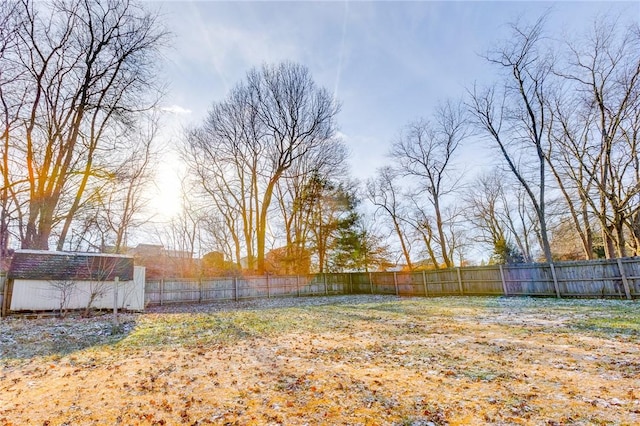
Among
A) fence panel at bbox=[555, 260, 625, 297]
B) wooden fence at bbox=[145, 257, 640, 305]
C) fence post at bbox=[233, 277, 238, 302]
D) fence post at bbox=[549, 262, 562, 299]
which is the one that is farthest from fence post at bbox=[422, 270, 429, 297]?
fence post at bbox=[233, 277, 238, 302]

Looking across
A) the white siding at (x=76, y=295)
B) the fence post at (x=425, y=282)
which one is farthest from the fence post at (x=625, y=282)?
the white siding at (x=76, y=295)

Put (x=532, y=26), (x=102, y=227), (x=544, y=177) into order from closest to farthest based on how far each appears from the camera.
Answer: (x=532, y=26)
(x=544, y=177)
(x=102, y=227)

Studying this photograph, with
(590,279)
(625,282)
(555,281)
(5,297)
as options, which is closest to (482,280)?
(555,281)

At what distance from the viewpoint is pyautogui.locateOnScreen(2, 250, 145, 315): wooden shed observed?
1050 cm

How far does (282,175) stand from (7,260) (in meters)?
14.3

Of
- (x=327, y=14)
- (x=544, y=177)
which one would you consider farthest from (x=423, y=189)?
(x=327, y=14)

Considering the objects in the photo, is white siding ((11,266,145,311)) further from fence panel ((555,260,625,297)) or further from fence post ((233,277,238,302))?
fence panel ((555,260,625,297))

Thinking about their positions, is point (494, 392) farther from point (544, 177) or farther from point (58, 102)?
point (58, 102)

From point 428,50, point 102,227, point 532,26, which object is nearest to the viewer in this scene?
point 428,50

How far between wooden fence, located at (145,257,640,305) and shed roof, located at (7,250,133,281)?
290 centimetres

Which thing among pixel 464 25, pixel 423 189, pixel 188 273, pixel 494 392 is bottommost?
pixel 494 392

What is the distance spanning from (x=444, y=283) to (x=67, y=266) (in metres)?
16.1

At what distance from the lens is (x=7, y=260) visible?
13789 mm

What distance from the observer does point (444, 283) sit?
15.4 m
